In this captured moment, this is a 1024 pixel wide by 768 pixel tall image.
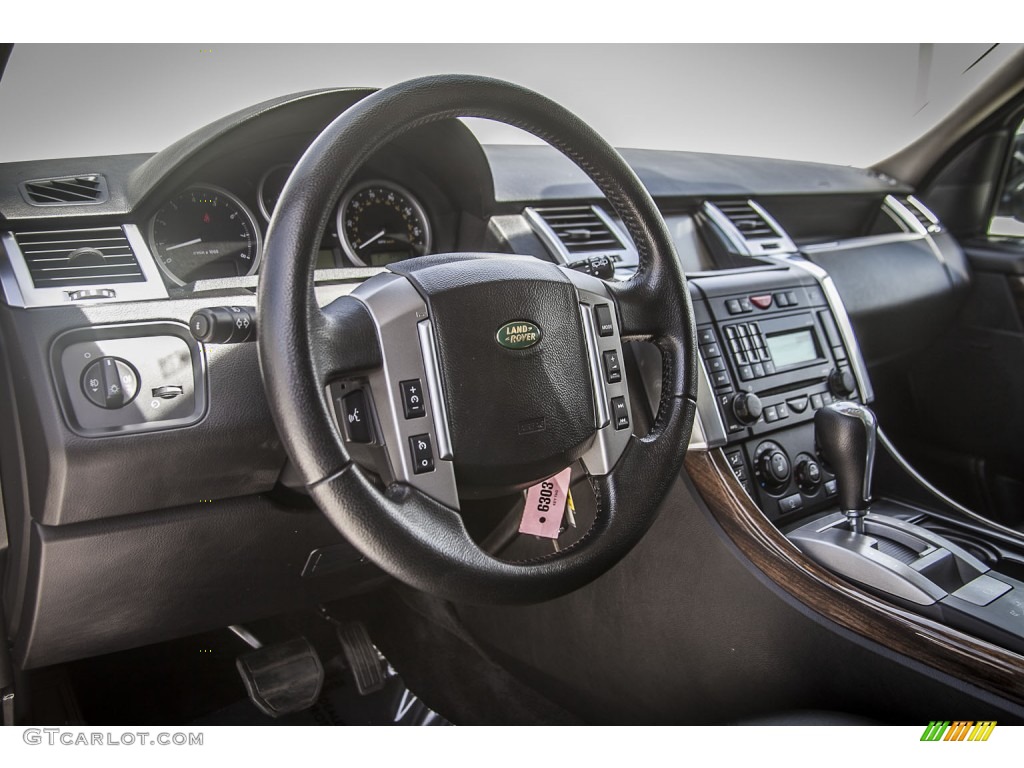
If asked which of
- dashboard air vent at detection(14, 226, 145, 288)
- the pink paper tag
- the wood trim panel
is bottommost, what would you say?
the wood trim panel

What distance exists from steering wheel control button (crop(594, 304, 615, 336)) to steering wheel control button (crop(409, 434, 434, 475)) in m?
0.28

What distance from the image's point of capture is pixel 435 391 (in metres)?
0.92

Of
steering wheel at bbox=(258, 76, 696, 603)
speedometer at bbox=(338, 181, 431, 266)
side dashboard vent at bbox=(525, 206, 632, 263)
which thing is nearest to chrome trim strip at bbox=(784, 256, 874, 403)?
side dashboard vent at bbox=(525, 206, 632, 263)

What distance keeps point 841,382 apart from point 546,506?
0.73m

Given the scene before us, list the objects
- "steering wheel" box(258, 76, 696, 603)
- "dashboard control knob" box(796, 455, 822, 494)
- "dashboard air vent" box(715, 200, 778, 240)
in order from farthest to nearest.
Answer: "dashboard air vent" box(715, 200, 778, 240), "dashboard control knob" box(796, 455, 822, 494), "steering wheel" box(258, 76, 696, 603)

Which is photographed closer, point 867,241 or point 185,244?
point 185,244

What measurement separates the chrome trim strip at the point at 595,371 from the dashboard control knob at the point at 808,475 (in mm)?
559

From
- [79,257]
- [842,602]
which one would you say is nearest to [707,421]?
[842,602]

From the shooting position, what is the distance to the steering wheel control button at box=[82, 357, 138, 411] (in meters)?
1.12

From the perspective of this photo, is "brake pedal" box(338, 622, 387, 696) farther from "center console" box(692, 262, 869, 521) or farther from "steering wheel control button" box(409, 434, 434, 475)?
"steering wheel control button" box(409, 434, 434, 475)

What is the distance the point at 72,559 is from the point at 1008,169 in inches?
93.1

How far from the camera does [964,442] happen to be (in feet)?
7.04

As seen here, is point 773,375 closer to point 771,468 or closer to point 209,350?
point 771,468

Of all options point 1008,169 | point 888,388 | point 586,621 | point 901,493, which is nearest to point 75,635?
point 586,621
